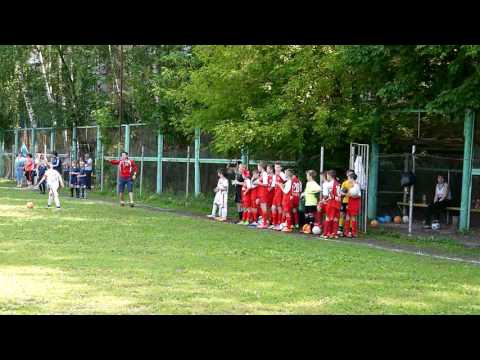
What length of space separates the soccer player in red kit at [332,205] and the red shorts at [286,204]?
4.97 ft

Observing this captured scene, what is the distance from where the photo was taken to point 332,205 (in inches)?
786

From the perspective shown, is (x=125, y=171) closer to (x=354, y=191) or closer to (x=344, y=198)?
(x=344, y=198)

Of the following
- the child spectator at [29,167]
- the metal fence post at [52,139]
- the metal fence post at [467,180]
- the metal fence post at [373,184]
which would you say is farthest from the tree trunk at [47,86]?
the metal fence post at [467,180]

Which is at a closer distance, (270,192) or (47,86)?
(270,192)

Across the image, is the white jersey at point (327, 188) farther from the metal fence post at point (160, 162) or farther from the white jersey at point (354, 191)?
the metal fence post at point (160, 162)

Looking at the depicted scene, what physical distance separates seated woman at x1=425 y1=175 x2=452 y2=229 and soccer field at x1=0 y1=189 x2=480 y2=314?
17.0 ft

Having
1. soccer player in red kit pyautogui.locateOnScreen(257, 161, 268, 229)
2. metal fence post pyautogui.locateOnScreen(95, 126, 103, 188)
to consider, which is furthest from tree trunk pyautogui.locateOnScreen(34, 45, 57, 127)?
soccer player in red kit pyautogui.locateOnScreen(257, 161, 268, 229)

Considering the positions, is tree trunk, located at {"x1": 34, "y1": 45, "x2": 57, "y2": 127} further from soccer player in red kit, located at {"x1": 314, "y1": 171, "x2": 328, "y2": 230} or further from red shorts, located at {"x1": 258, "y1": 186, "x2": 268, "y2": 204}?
soccer player in red kit, located at {"x1": 314, "y1": 171, "x2": 328, "y2": 230}

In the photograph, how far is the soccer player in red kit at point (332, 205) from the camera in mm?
19938

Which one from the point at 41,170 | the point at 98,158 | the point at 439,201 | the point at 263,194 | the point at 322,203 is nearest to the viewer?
the point at 322,203

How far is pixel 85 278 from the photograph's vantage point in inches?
435

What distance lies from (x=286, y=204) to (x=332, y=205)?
175 centimetres

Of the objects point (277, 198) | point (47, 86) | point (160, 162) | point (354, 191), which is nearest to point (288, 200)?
point (277, 198)
